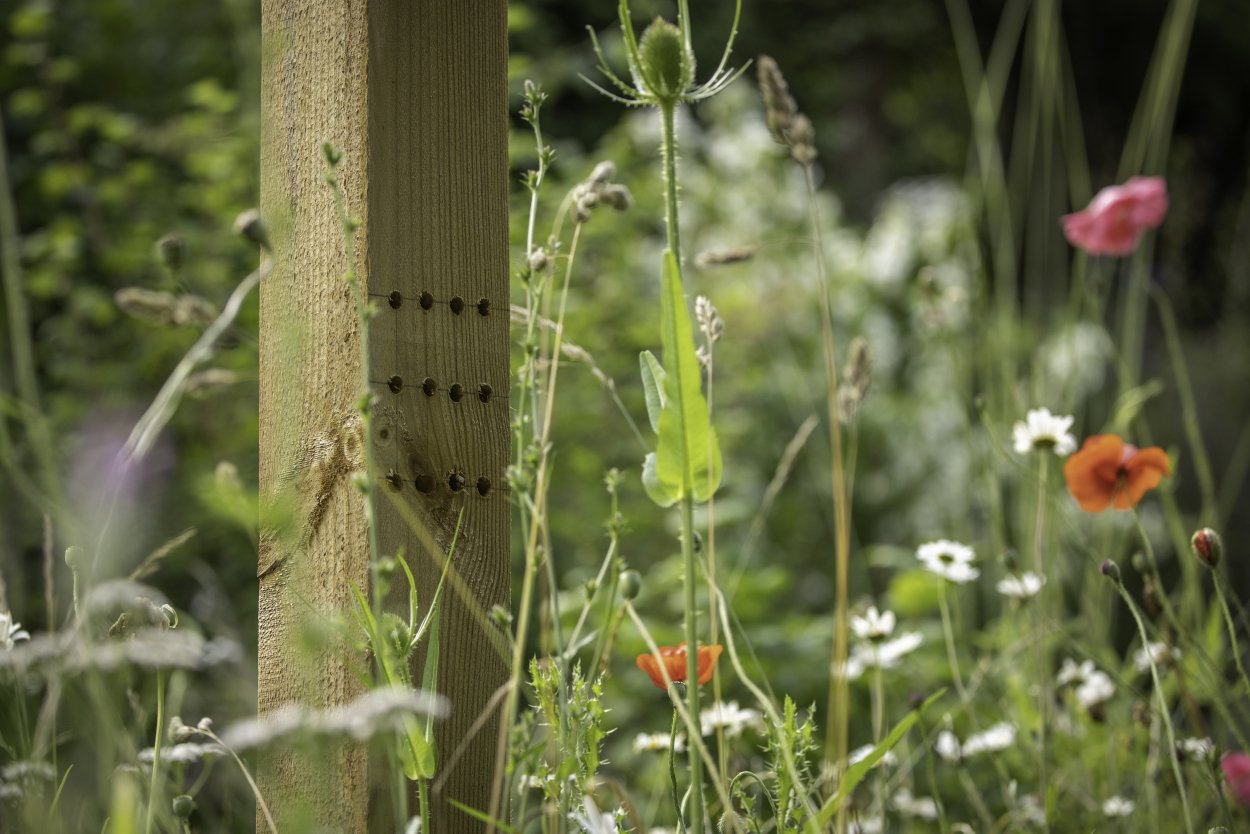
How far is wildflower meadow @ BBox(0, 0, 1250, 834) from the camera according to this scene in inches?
27.7

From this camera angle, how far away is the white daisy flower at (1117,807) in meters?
1.18

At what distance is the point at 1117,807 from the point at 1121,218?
2.76 feet

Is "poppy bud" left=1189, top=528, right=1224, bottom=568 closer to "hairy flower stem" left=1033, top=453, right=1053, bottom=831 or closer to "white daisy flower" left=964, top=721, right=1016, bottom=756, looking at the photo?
"hairy flower stem" left=1033, top=453, right=1053, bottom=831

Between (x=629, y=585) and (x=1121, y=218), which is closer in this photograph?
(x=629, y=585)

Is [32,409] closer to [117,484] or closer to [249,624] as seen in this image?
[117,484]

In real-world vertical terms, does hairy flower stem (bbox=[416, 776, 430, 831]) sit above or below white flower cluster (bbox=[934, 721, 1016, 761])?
above

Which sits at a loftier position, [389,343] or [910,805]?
[389,343]

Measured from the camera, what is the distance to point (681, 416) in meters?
0.66

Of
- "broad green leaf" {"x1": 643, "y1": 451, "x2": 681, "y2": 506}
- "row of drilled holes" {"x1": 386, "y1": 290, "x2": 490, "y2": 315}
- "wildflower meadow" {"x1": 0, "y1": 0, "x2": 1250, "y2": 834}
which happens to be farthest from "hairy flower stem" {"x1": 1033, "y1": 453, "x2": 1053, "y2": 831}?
"row of drilled holes" {"x1": 386, "y1": 290, "x2": 490, "y2": 315}

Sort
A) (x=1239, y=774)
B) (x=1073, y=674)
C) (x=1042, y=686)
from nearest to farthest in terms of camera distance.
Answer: (x=1042, y=686) < (x=1239, y=774) < (x=1073, y=674)

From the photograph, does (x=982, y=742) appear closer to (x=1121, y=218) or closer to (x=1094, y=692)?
(x=1094, y=692)

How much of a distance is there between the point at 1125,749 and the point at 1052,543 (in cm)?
26

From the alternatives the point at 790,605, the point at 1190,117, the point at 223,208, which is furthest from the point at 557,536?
the point at 1190,117

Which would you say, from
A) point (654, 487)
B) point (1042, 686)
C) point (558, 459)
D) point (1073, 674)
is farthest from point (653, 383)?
point (558, 459)
